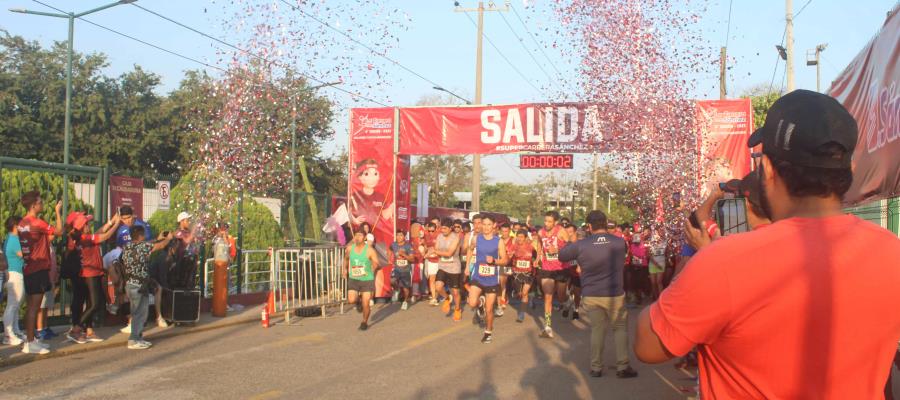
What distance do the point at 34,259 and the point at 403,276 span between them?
947 cm

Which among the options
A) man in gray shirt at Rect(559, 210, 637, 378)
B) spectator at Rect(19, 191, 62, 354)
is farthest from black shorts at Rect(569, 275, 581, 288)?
spectator at Rect(19, 191, 62, 354)

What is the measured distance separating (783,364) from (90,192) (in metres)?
16.0

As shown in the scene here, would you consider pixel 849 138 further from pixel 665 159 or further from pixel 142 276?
pixel 665 159

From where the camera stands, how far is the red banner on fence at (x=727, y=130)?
1820cm

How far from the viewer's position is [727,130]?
18.4 meters

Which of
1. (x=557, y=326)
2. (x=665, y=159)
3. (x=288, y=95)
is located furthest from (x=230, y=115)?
(x=665, y=159)

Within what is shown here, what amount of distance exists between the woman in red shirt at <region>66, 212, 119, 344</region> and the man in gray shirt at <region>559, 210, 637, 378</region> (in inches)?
273

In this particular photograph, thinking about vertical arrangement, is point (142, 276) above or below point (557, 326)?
above

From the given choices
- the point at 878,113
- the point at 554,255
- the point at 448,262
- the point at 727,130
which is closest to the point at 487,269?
the point at 554,255

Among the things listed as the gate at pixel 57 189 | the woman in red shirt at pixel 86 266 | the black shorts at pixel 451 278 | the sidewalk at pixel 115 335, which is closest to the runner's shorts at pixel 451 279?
the black shorts at pixel 451 278

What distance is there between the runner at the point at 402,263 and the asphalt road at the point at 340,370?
201 inches

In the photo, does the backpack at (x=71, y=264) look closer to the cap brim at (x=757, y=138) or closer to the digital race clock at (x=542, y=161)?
the cap brim at (x=757, y=138)

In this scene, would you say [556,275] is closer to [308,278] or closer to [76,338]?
[308,278]

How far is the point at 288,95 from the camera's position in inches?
700
